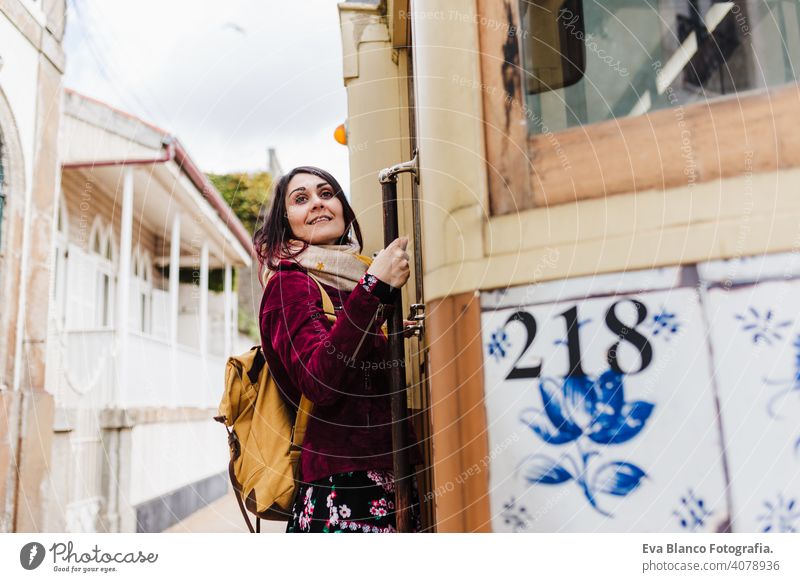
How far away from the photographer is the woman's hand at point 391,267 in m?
1.42

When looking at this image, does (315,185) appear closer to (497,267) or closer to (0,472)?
(497,267)

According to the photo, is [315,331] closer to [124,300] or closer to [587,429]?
[587,429]

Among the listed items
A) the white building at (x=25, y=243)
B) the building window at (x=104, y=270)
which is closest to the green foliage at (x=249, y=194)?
the building window at (x=104, y=270)

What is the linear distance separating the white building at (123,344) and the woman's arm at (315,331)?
8.07 feet

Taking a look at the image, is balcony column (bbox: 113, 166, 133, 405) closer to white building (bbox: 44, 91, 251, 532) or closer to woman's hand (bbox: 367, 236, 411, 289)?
white building (bbox: 44, 91, 251, 532)

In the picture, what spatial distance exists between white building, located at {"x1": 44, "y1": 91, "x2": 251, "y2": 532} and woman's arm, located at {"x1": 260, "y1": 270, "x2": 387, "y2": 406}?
2460 millimetres

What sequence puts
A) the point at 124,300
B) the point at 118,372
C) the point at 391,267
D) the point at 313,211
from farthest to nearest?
the point at 118,372, the point at 124,300, the point at 313,211, the point at 391,267

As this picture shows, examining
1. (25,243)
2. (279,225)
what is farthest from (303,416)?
(25,243)

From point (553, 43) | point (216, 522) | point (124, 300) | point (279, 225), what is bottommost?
point (216, 522)

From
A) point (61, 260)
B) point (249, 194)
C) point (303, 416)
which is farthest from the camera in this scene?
point (249, 194)

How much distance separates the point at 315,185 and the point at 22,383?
119 inches

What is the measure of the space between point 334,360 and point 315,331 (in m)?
0.11

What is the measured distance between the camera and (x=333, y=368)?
1.37 meters
